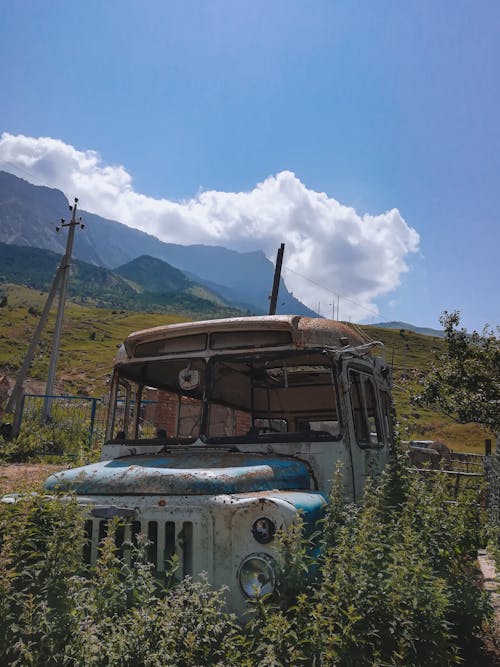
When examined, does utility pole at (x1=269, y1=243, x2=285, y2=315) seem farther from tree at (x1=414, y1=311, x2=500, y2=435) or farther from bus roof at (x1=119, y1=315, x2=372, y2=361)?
bus roof at (x1=119, y1=315, x2=372, y2=361)

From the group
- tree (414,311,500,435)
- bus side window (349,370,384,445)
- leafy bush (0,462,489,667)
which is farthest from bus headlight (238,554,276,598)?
tree (414,311,500,435)

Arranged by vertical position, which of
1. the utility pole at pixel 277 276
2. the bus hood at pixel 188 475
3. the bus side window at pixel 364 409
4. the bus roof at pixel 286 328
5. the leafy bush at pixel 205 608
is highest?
the utility pole at pixel 277 276

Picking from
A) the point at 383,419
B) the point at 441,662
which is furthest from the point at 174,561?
the point at 383,419

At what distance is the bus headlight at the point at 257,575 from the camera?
10.8 feet

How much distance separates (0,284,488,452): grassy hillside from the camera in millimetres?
50281

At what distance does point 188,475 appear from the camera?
3.78 meters

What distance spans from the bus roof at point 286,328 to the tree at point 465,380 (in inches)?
436

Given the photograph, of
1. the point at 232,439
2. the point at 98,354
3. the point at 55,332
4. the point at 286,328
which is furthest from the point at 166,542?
the point at 98,354

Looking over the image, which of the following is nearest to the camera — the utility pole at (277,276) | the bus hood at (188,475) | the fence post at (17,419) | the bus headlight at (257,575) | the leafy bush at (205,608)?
the leafy bush at (205,608)

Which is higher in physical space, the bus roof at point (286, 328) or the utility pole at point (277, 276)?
the utility pole at point (277, 276)

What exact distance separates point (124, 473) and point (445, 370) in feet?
46.9

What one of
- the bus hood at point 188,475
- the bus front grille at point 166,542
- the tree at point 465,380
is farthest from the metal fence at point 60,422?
the bus front grille at point 166,542

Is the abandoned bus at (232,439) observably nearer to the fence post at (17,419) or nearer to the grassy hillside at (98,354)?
the fence post at (17,419)

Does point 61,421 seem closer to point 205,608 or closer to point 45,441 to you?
point 45,441
